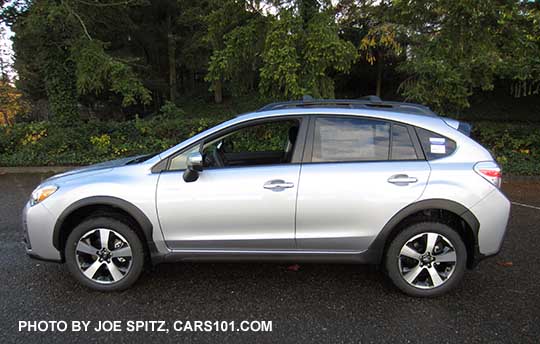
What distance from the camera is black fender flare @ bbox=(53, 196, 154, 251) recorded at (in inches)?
107

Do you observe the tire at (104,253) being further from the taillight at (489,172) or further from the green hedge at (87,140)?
the green hedge at (87,140)

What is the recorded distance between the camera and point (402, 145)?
2.79 metres

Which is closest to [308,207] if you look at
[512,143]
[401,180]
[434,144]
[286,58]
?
[401,180]

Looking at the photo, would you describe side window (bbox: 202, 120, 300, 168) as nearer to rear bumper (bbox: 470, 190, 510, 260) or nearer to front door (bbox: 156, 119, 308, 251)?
front door (bbox: 156, 119, 308, 251)

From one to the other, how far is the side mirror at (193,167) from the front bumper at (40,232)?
121 cm

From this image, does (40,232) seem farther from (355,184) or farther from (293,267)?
(355,184)

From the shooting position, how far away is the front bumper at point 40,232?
109 inches

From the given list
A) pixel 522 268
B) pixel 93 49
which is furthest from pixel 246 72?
pixel 522 268

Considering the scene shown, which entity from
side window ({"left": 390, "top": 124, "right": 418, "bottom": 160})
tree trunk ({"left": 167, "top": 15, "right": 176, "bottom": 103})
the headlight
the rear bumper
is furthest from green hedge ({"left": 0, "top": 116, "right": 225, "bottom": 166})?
tree trunk ({"left": 167, "top": 15, "right": 176, "bottom": 103})

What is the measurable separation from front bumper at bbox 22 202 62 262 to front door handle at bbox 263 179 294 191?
1832 mm

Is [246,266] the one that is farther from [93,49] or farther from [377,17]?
[377,17]

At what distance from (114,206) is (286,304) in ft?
5.41

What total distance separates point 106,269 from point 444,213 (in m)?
3.01

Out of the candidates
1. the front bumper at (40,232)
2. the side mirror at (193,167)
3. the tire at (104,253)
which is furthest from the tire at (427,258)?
the front bumper at (40,232)
